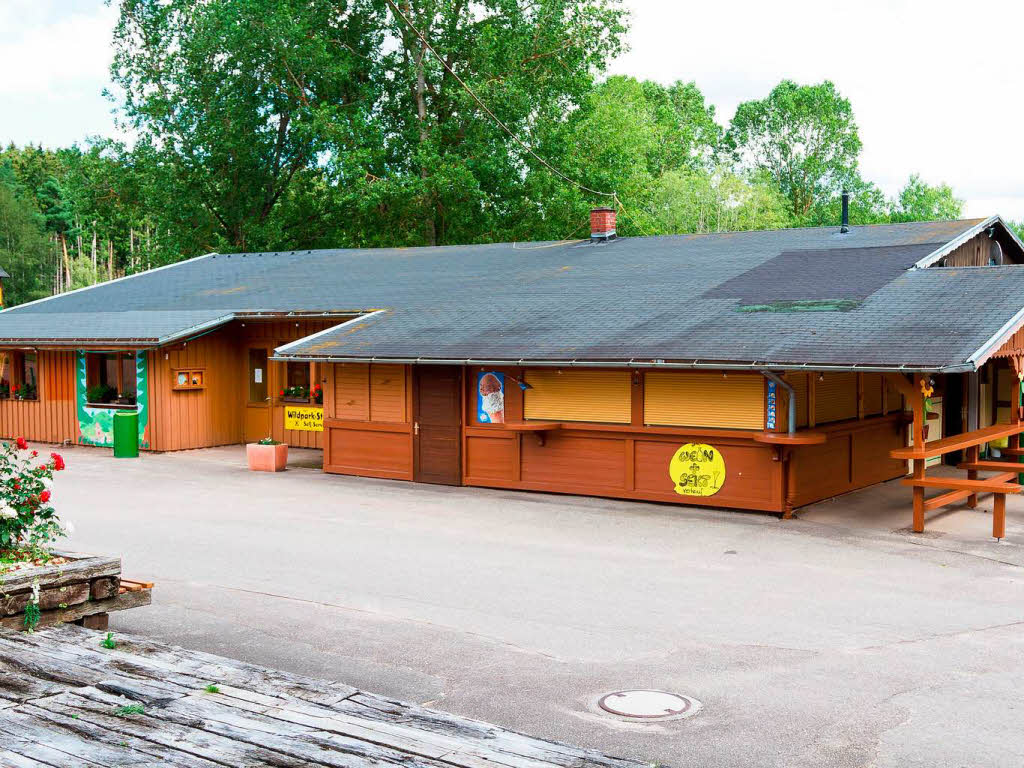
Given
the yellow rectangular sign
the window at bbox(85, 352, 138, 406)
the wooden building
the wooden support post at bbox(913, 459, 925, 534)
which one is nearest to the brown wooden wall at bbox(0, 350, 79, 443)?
the wooden building

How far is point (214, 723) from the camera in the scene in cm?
505

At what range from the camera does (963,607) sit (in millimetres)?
9289

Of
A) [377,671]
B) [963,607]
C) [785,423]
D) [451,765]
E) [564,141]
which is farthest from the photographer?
[564,141]

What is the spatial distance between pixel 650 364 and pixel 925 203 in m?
63.6

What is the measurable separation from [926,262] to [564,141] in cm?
2281

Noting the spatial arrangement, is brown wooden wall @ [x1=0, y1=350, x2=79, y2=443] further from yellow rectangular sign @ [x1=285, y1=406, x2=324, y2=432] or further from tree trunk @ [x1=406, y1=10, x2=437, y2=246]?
tree trunk @ [x1=406, y1=10, x2=437, y2=246]

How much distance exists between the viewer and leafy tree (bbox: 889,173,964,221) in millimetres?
69938

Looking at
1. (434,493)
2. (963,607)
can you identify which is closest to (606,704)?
(963,607)

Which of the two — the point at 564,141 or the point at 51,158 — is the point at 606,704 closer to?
the point at 564,141

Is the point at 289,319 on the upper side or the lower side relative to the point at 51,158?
lower

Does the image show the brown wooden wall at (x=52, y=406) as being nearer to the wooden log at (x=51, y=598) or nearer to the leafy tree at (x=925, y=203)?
the wooden log at (x=51, y=598)

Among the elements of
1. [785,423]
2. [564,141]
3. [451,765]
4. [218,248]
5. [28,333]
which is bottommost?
[451,765]

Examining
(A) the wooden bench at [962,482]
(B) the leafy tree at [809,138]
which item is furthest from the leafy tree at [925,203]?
(A) the wooden bench at [962,482]

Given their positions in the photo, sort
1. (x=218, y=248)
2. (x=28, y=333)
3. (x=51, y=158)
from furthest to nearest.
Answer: (x=51, y=158)
(x=218, y=248)
(x=28, y=333)
